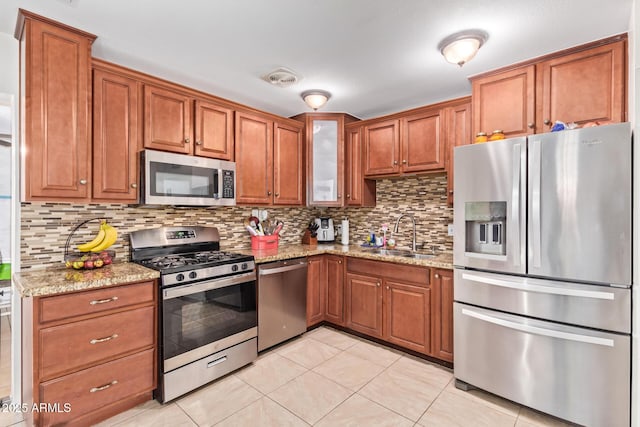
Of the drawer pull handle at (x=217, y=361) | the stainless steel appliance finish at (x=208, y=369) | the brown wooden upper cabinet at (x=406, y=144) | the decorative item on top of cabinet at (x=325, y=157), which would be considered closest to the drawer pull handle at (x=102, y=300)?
the stainless steel appliance finish at (x=208, y=369)

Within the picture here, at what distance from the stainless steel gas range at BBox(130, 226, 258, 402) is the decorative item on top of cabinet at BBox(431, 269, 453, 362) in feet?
4.96

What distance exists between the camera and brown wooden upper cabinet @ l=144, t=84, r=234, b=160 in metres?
2.42

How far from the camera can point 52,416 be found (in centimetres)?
168

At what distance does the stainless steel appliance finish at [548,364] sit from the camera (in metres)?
1.73

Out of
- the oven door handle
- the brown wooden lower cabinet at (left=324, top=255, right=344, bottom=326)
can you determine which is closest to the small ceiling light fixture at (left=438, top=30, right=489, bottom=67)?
the brown wooden lower cabinet at (left=324, top=255, right=344, bottom=326)

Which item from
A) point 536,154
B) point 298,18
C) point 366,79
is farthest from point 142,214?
point 536,154

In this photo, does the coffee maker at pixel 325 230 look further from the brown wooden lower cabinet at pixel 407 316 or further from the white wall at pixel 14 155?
the white wall at pixel 14 155

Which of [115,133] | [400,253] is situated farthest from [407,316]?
[115,133]

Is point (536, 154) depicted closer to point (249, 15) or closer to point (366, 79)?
point (366, 79)

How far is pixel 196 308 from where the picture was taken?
2.24 meters

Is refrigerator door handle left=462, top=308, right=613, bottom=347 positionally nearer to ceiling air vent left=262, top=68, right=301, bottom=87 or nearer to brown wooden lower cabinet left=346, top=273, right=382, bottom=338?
brown wooden lower cabinet left=346, top=273, right=382, bottom=338

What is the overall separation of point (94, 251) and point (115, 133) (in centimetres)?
86

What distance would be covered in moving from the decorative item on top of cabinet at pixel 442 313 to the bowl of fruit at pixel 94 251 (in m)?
2.51

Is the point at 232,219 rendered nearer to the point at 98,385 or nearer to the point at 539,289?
the point at 98,385
